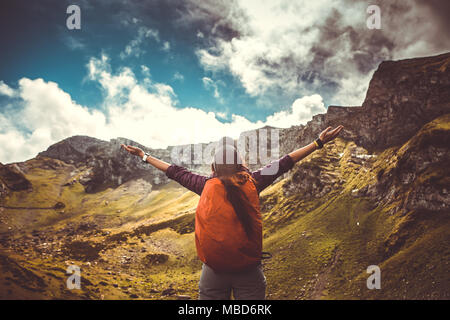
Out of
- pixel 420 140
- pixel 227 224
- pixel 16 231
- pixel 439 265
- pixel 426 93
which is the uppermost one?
pixel 426 93

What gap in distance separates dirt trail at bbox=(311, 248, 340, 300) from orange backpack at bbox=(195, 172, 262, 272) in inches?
1137

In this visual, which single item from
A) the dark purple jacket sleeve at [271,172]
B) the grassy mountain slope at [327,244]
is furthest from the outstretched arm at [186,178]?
the grassy mountain slope at [327,244]

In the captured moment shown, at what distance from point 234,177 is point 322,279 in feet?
108

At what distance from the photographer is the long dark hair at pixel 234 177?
3.57 meters

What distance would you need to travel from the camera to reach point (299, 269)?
31828 millimetres

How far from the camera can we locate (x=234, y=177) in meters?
3.78

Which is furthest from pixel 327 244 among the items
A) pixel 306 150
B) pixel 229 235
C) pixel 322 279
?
pixel 229 235

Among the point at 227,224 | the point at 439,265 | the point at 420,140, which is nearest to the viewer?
the point at 227,224
